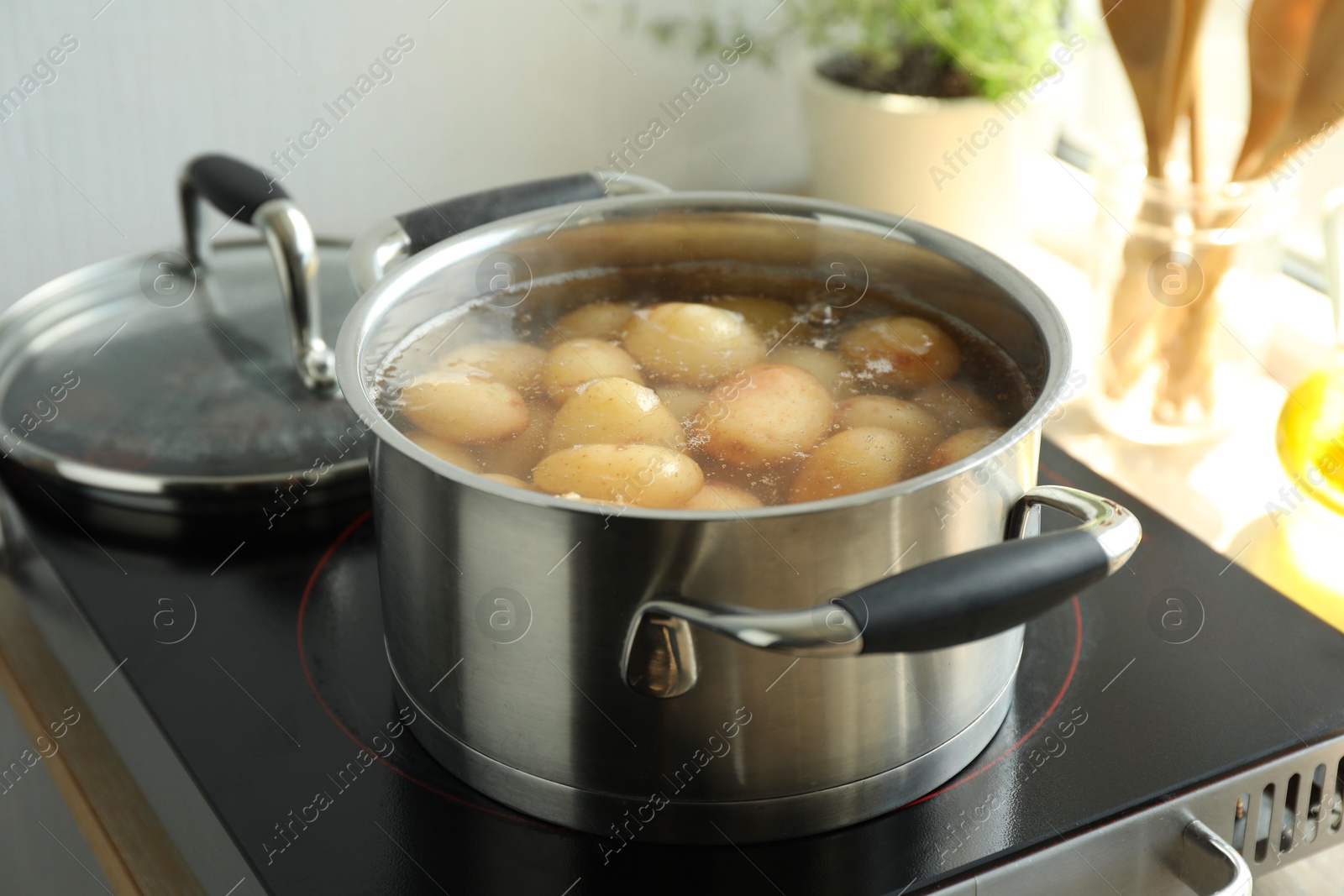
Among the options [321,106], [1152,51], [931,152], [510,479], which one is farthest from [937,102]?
[510,479]

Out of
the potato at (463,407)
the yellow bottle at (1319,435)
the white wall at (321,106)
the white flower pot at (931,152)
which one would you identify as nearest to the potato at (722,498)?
the potato at (463,407)

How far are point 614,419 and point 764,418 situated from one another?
0.07m

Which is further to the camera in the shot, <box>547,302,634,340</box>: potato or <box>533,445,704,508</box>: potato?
<box>547,302,634,340</box>: potato

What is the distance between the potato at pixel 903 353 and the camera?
0.59 metres

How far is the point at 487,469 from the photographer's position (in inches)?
20.4

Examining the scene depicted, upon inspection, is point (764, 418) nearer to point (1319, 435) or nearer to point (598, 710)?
point (598, 710)

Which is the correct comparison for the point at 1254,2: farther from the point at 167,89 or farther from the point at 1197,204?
the point at 167,89

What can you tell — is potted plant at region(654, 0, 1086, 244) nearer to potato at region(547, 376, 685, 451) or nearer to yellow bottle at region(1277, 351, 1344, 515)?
yellow bottle at region(1277, 351, 1344, 515)

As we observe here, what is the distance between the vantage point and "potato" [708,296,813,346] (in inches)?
24.8

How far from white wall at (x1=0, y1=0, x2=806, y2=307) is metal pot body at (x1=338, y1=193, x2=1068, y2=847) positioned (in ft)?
1.59

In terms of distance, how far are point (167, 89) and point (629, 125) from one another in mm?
399

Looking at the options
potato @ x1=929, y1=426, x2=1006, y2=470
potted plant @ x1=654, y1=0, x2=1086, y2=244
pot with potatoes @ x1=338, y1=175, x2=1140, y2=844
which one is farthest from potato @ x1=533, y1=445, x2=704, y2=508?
potted plant @ x1=654, y1=0, x2=1086, y2=244

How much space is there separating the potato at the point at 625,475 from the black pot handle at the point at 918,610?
0.08m

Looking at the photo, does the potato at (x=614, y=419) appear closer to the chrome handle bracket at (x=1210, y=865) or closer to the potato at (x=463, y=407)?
the potato at (x=463, y=407)
